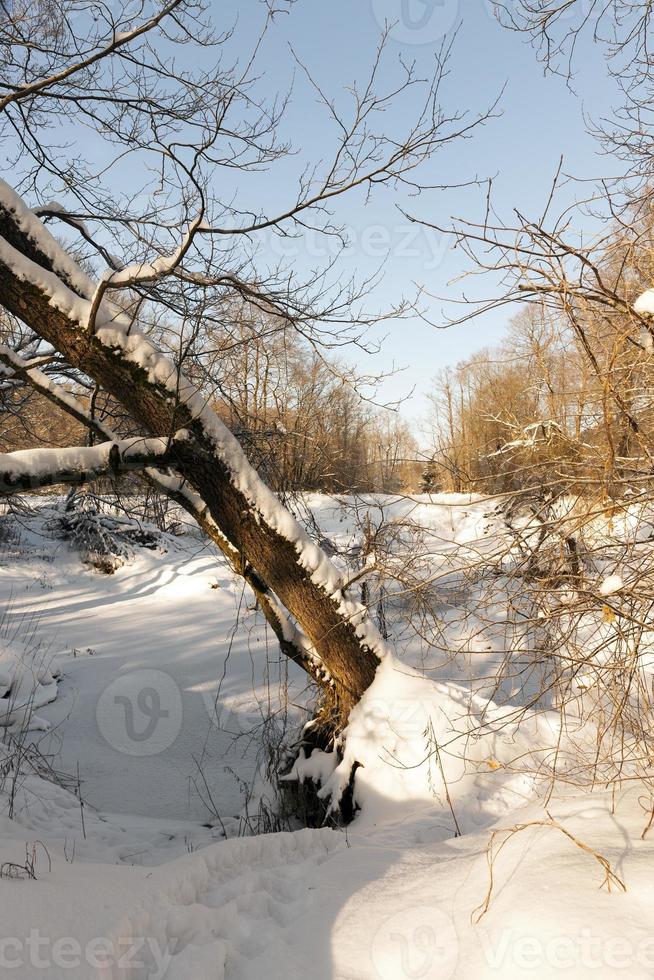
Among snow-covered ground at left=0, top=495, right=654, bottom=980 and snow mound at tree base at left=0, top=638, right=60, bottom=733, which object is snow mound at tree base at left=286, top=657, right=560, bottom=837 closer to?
snow-covered ground at left=0, top=495, right=654, bottom=980

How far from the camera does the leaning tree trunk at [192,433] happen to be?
12.0ft

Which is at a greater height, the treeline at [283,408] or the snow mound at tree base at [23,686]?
the treeline at [283,408]

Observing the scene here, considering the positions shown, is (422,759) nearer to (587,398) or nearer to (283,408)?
(587,398)

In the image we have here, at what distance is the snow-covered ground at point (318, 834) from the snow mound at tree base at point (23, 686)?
0.03 m

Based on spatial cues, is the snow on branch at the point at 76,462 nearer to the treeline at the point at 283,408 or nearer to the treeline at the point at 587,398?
the treeline at the point at 283,408

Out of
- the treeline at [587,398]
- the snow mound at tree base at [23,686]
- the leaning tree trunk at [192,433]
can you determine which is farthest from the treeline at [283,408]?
the snow mound at tree base at [23,686]

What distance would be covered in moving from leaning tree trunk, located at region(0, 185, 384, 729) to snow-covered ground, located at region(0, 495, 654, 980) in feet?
1.71

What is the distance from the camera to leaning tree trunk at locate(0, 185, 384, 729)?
3.65 metres

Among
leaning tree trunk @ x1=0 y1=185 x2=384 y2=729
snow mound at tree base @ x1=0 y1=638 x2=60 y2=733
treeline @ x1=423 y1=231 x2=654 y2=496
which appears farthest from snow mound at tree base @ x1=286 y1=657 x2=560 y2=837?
snow mound at tree base @ x1=0 y1=638 x2=60 y2=733

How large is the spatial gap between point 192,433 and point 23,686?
437cm

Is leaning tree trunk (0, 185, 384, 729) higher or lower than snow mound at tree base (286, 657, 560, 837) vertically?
higher

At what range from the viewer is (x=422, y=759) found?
155 inches

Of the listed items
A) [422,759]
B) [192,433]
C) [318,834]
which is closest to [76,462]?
[192,433]

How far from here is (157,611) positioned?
1030 cm
